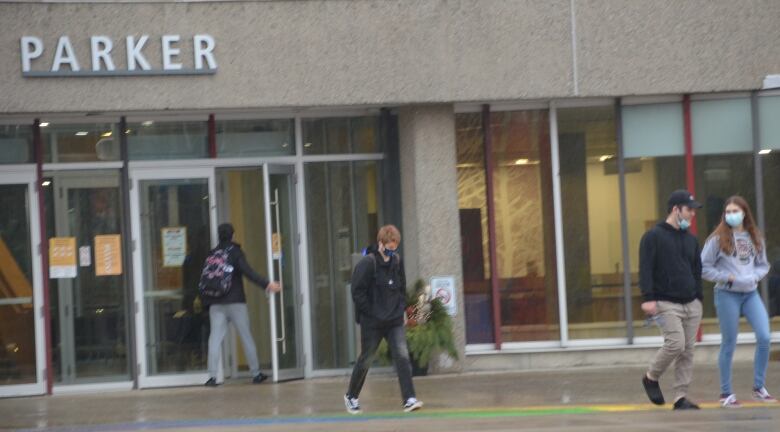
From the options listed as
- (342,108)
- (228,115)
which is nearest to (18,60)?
(228,115)

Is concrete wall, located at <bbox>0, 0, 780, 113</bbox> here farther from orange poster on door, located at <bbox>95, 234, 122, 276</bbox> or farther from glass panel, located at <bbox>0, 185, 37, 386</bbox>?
orange poster on door, located at <bbox>95, 234, 122, 276</bbox>

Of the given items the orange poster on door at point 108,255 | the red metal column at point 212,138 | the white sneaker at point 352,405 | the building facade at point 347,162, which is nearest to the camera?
the white sneaker at point 352,405

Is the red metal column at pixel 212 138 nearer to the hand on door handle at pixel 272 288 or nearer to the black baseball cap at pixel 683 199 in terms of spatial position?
the hand on door handle at pixel 272 288

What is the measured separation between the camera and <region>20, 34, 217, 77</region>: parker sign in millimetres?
14055

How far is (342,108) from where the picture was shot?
15.1 meters

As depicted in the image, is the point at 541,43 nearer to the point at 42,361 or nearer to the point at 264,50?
the point at 264,50

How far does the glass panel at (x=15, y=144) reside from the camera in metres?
14.7

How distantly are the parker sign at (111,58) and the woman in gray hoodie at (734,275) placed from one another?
567 centimetres

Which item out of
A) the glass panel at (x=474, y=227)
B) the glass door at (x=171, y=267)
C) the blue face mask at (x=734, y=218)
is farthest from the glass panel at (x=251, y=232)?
the blue face mask at (x=734, y=218)

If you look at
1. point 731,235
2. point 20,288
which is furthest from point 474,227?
point 20,288

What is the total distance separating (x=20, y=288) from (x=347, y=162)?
12.7 ft

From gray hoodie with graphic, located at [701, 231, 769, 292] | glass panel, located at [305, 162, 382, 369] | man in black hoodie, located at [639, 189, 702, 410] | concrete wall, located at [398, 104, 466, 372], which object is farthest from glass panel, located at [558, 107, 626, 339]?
man in black hoodie, located at [639, 189, 702, 410]

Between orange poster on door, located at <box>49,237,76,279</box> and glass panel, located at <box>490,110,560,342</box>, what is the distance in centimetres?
473

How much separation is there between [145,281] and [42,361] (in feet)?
4.58
